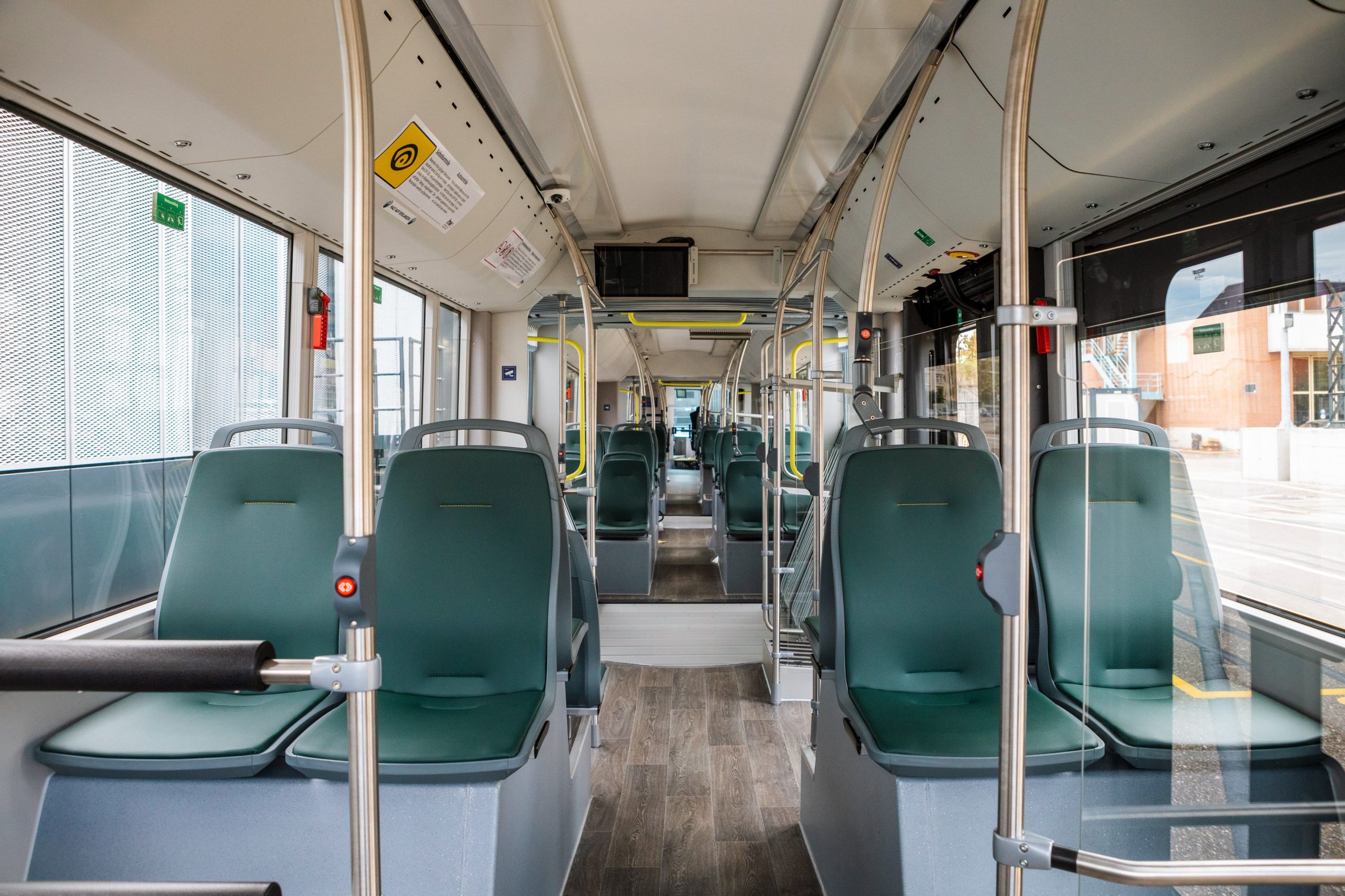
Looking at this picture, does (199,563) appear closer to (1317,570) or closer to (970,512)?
(970,512)

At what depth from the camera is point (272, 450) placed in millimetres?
2285

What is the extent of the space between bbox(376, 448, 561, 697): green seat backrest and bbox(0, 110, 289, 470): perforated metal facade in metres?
0.87

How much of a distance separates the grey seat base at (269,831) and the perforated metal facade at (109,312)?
90 centimetres

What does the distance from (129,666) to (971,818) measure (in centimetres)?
173

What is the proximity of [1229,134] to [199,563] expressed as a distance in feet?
10.1

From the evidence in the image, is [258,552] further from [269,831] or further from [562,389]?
[562,389]

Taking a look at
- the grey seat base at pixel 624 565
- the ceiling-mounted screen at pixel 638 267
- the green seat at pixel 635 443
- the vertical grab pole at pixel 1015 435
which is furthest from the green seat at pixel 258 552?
the green seat at pixel 635 443

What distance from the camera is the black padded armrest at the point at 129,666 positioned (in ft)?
2.60

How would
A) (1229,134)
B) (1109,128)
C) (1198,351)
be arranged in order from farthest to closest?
(1109,128), (1229,134), (1198,351)

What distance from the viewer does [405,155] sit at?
2.76 metres

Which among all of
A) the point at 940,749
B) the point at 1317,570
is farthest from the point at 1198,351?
the point at 940,749

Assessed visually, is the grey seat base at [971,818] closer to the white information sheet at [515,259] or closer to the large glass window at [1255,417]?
the large glass window at [1255,417]

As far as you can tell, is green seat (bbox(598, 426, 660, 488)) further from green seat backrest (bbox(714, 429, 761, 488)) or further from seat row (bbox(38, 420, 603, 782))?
seat row (bbox(38, 420, 603, 782))

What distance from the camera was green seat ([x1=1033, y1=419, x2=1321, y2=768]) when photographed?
96 centimetres
